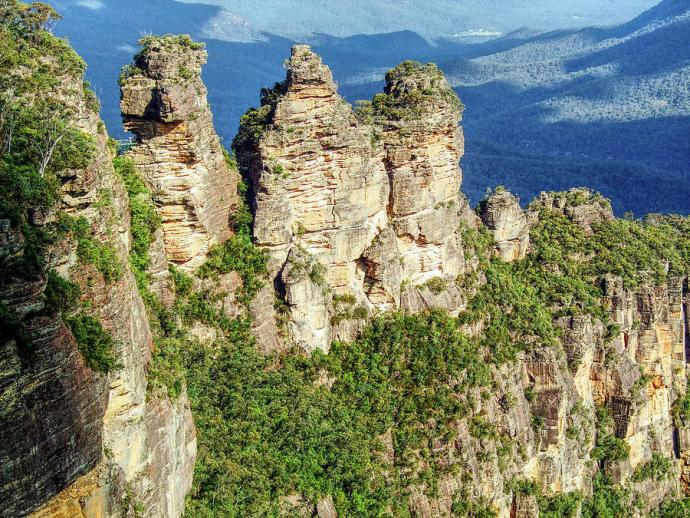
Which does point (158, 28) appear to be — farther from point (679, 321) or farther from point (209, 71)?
point (679, 321)

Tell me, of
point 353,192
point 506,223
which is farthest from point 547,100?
point 353,192

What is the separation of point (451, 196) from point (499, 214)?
24.2 feet

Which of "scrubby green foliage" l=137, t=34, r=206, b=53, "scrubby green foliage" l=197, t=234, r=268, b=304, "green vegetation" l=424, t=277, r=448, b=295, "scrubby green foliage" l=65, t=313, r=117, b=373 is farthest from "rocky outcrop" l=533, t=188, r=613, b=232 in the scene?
"scrubby green foliage" l=65, t=313, r=117, b=373

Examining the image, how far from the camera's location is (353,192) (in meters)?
39.1

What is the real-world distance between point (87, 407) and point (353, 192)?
68.4ft

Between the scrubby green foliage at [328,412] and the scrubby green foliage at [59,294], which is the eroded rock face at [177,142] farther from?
the scrubby green foliage at [59,294]

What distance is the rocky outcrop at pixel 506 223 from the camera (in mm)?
50344

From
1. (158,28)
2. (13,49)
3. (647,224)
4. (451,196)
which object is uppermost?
(158,28)

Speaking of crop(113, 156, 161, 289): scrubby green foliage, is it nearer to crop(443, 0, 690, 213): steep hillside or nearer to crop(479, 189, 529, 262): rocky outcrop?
crop(479, 189, 529, 262): rocky outcrop

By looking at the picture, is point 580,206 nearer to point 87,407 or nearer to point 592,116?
point 87,407

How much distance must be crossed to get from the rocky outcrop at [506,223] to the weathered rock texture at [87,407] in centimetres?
2728

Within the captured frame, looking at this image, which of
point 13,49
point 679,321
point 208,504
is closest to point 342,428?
point 208,504

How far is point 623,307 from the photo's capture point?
51.0 m

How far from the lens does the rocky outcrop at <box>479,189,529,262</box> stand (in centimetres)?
5034
